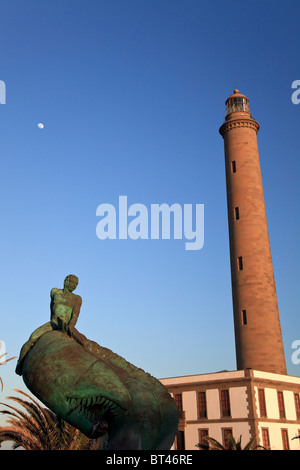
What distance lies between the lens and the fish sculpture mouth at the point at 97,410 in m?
7.05

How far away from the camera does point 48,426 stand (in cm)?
1897

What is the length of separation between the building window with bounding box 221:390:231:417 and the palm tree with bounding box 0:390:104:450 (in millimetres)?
21663

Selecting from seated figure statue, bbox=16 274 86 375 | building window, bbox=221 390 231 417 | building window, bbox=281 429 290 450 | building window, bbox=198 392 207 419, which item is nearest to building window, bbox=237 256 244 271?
building window, bbox=221 390 231 417

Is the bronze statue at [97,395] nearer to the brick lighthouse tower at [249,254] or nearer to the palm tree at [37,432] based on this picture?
the palm tree at [37,432]

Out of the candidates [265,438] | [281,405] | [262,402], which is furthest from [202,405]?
[281,405]

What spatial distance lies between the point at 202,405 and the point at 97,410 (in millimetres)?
34485

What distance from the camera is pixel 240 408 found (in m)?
37.2

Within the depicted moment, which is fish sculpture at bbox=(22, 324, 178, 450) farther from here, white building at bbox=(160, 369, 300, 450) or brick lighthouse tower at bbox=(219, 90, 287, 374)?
brick lighthouse tower at bbox=(219, 90, 287, 374)

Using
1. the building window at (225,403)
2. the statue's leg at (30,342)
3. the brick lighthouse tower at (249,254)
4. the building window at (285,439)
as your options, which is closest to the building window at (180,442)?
the building window at (225,403)

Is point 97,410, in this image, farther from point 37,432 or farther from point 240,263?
point 240,263

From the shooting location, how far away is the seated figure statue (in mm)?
7984

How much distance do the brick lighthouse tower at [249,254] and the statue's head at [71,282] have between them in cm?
3290

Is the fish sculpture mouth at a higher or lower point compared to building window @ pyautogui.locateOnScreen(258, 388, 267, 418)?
lower

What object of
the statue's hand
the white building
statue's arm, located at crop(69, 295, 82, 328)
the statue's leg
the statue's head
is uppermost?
the white building
